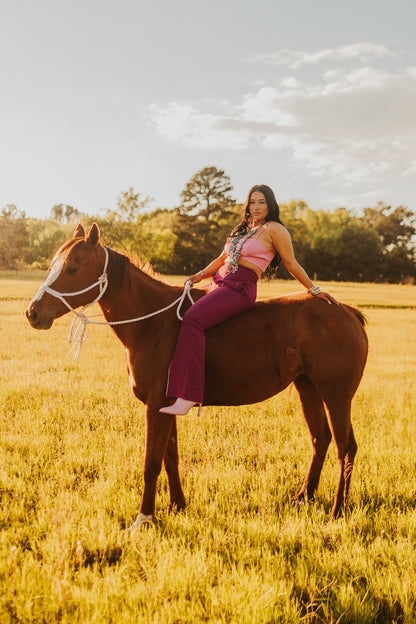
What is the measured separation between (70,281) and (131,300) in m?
0.64

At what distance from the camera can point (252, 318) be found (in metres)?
4.21

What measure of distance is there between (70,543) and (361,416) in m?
4.99

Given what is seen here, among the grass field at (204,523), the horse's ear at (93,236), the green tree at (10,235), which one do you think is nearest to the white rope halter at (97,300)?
the horse's ear at (93,236)

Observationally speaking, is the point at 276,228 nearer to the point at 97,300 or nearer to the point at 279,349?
the point at 279,349

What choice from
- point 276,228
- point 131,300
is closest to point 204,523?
point 131,300

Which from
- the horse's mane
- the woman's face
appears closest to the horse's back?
the woman's face

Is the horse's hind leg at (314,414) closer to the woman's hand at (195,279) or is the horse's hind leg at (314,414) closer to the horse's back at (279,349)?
the horse's back at (279,349)

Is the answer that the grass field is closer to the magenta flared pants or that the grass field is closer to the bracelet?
the magenta flared pants

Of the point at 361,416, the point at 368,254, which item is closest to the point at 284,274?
the point at 368,254

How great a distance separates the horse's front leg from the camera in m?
3.88

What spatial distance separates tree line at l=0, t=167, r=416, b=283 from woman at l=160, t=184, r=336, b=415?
192ft

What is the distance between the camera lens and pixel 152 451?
12.8ft

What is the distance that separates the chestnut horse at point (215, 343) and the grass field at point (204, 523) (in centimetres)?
41

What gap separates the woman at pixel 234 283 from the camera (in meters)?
3.82
